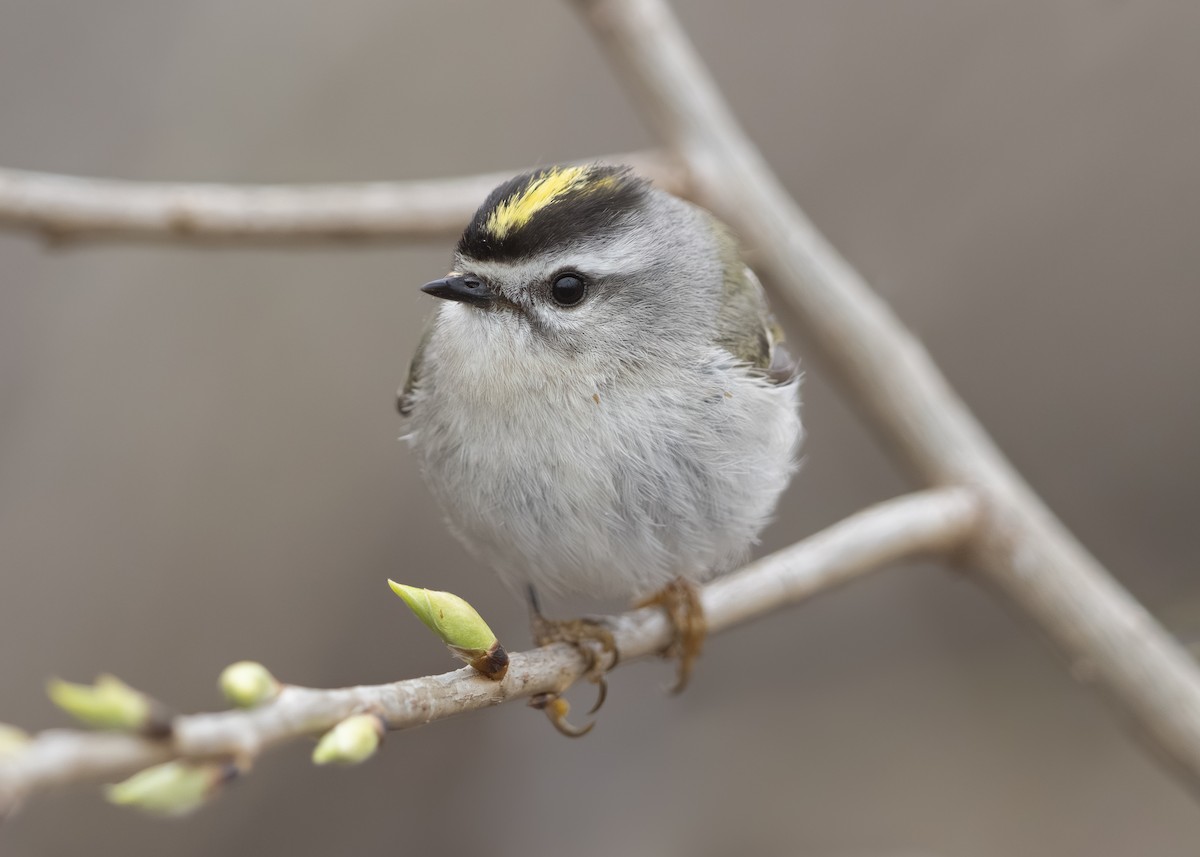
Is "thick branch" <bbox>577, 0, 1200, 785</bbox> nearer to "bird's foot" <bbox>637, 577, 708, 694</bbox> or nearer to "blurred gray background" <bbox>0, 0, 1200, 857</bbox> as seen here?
"bird's foot" <bbox>637, 577, 708, 694</bbox>

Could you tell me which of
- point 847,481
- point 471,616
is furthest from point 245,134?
point 471,616

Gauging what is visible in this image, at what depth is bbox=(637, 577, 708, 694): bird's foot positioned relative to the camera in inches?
85.9

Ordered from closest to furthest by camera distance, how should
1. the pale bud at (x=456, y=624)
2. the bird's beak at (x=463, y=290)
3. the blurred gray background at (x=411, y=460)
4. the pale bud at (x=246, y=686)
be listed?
the pale bud at (x=246, y=686)
the pale bud at (x=456, y=624)
the bird's beak at (x=463, y=290)
the blurred gray background at (x=411, y=460)

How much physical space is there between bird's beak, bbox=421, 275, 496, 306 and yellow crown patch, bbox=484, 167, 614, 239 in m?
0.08

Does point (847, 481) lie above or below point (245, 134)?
below

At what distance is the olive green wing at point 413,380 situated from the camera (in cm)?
215

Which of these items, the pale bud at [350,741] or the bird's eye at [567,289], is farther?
the bird's eye at [567,289]

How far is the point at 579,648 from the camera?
5.97 feet

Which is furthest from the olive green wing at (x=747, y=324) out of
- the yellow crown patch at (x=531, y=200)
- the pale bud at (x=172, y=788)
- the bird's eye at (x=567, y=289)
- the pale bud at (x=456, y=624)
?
the pale bud at (x=172, y=788)

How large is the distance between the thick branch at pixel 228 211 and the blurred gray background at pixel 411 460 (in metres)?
1.46

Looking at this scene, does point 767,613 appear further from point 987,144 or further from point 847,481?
point 987,144

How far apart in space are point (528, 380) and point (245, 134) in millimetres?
2423

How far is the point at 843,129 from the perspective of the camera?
13.4 ft

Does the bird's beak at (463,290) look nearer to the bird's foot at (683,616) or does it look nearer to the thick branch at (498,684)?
the thick branch at (498,684)
